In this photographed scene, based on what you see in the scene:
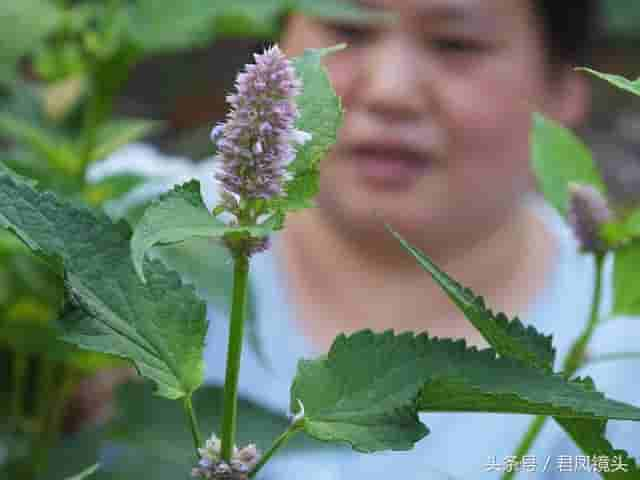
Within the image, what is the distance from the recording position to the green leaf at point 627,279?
1.47ft

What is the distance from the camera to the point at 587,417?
27 cm

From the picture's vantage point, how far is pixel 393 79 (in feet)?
3.69

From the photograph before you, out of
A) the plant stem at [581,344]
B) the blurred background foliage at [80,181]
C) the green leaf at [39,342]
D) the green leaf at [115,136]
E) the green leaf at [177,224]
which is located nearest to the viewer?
the green leaf at [177,224]

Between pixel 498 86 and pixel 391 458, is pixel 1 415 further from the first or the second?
pixel 498 86

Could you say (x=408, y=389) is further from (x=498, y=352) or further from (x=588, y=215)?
(x=588, y=215)

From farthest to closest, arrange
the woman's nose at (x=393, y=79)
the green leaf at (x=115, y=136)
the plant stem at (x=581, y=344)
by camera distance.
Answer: the woman's nose at (x=393, y=79) < the green leaf at (x=115, y=136) < the plant stem at (x=581, y=344)

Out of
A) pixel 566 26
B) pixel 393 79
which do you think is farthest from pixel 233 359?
pixel 566 26

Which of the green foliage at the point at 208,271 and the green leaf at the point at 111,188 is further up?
the green leaf at the point at 111,188

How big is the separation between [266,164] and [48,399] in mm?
503

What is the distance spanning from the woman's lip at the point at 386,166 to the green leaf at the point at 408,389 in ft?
2.95

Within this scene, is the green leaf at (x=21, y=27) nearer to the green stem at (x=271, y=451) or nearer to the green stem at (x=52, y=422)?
the green stem at (x=52, y=422)

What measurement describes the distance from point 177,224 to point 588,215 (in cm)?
23

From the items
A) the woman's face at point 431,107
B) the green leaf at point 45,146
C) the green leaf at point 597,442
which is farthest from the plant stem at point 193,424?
the woman's face at point 431,107

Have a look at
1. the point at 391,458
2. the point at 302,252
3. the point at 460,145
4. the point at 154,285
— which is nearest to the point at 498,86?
the point at 460,145
